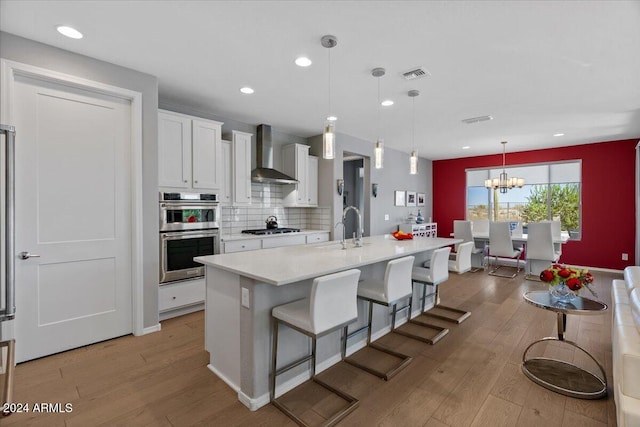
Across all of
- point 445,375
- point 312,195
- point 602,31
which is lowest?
point 445,375

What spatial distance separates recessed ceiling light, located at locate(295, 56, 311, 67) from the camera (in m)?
2.75

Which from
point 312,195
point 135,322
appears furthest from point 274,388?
point 312,195

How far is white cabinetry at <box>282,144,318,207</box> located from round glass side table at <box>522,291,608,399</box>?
11.7ft

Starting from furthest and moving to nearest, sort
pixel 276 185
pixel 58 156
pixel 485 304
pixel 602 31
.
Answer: pixel 276 185 → pixel 485 304 → pixel 58 156 → pixel 602 31

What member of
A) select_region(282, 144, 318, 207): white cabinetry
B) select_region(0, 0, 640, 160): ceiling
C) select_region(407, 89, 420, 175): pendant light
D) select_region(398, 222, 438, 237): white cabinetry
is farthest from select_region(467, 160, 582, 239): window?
select_region(282, 144, 318, 207): white cabinetry

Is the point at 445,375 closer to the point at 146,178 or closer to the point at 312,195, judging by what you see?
the point at 146,178

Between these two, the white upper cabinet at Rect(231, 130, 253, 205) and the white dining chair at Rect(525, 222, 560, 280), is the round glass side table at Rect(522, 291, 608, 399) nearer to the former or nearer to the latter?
the white dining chair at Rect(525, 222, 560, 280)

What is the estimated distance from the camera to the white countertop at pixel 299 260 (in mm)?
1896

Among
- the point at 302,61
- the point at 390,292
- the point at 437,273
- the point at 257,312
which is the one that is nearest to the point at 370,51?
the point at 302,61

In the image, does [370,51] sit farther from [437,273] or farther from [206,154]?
[206,154]

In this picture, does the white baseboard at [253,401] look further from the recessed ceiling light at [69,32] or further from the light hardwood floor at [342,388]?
the recessed ceiling light at [69,32]

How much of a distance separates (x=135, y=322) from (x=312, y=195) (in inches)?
133

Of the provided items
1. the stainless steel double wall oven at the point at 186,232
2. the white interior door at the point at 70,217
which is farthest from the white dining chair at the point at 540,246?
the white interior door at the point at 70,217

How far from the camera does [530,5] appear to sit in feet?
6.53
